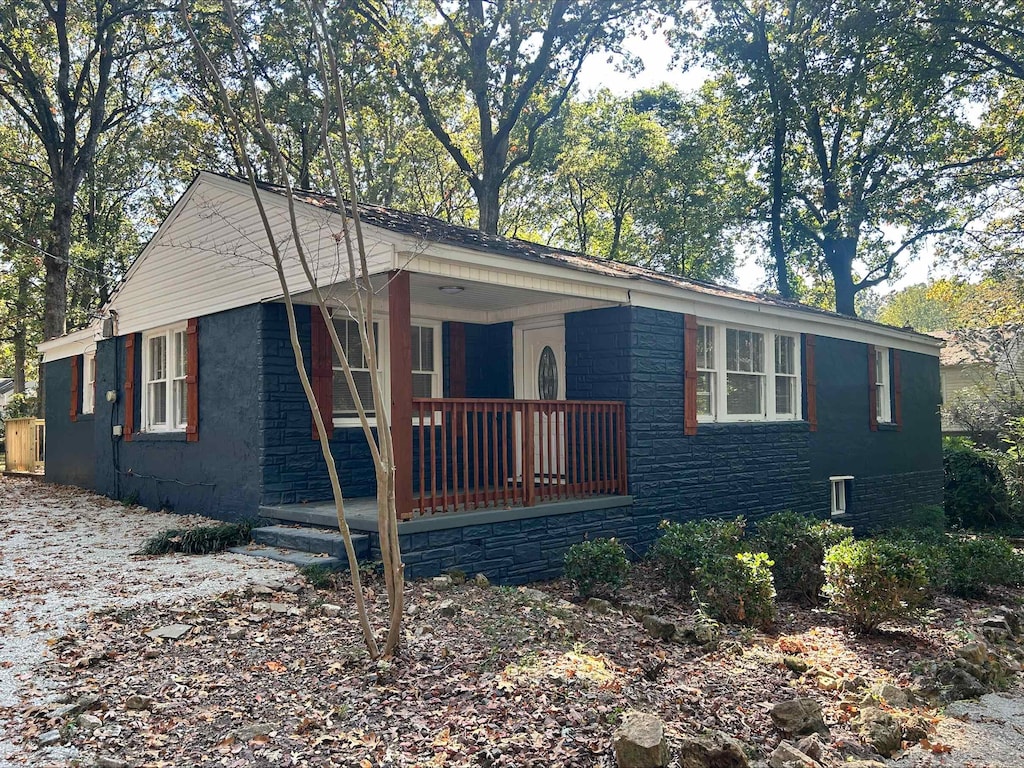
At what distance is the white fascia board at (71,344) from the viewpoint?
40.5ft

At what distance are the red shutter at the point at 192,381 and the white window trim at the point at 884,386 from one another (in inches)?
418

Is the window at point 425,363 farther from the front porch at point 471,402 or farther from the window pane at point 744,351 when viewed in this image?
the window pane at point 744,351

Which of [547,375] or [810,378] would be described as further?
[810,378]

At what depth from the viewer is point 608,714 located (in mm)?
3613

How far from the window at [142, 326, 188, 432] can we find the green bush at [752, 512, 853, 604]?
286 inches

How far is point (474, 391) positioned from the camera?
10.0 m

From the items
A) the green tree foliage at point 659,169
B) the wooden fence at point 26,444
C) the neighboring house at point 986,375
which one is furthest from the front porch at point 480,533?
the green tree foliage at point 659,169

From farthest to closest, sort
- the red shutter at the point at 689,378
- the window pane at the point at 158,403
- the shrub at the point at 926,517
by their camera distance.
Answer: the shrub at the point at 926,517, the window pane at the point at 158,403, the red shutter at the point at 689,378

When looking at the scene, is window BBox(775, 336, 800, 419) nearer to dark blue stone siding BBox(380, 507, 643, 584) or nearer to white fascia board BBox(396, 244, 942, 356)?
white fascia board BBox(396, 244, 942, 356)

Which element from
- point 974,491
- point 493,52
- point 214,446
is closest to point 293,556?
point 214,446

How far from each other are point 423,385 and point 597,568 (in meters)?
3.98

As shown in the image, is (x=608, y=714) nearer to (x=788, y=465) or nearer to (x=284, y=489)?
(x=284, y=489)

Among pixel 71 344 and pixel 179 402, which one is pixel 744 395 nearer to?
pixel 179 402

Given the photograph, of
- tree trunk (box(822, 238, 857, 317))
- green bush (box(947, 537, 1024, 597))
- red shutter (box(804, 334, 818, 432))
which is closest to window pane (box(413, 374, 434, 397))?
red shutter (box(804, 334, 818, 432))
